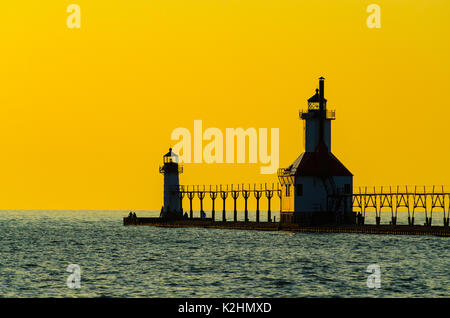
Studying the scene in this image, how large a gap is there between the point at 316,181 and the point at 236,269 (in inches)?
1642

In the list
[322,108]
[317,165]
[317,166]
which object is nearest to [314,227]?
[317,166]

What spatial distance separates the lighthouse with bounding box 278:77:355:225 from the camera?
9038 centimetres

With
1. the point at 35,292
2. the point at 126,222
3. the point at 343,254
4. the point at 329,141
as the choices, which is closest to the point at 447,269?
the point at 343,254

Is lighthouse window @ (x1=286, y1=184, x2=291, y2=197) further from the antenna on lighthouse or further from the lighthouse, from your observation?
the antenna on lighthouse

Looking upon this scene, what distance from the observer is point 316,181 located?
90.6 metres

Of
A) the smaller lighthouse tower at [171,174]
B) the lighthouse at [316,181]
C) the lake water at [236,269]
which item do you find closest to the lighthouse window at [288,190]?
the lighthouse at [316,181]

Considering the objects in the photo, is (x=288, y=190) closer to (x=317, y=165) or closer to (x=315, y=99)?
(x=317, y=165)

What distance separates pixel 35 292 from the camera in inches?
1551

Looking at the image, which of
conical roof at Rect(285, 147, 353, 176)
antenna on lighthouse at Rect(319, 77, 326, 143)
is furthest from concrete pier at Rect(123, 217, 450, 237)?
antenna on lighthouse at Rect(319, 77, 326, 143)

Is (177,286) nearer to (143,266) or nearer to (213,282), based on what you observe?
(213,282)

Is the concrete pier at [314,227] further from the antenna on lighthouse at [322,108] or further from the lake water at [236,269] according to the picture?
the antenna on lighthouse at [322,108]

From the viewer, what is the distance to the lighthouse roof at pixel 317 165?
297ft

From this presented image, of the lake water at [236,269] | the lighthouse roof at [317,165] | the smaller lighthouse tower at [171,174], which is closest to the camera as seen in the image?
the lake water at [236,269]

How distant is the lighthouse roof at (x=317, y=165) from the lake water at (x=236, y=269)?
1402cm
